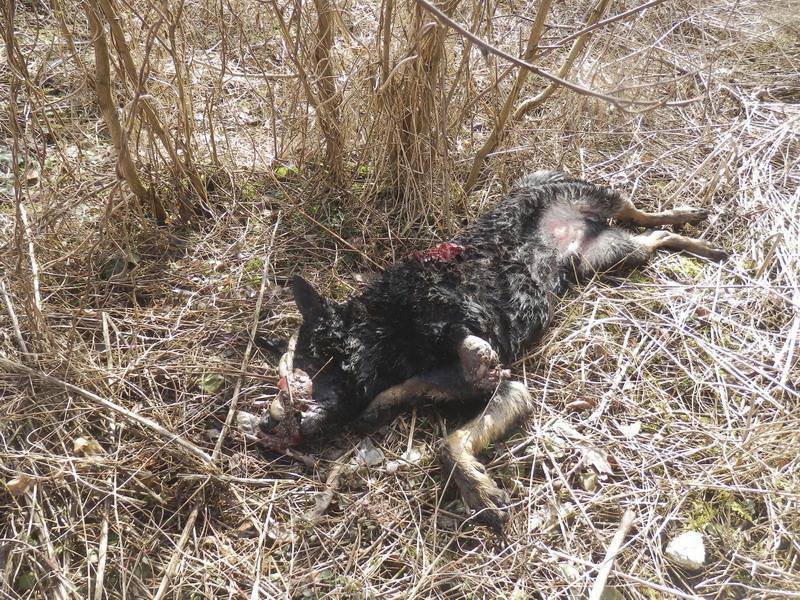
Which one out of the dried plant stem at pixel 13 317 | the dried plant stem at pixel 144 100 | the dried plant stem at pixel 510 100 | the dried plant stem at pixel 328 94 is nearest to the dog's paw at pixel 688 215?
the dried plant stem at pixel 510 100

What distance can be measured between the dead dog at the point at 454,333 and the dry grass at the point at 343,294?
0.16 meters

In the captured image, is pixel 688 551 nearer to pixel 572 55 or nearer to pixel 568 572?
pixel 568 572

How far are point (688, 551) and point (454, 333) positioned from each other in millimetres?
1438

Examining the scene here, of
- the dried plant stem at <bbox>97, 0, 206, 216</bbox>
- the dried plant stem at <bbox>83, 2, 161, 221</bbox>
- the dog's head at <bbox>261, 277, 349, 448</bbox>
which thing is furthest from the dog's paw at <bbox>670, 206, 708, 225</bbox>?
the dried plant stem at <bbox>83, 2, 161, 221</bbox>

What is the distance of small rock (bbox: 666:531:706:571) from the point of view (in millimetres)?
2428

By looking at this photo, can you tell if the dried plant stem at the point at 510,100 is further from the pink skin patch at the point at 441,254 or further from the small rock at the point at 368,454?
the small rock at the point at 368,454

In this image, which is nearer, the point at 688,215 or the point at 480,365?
the point at 480,365

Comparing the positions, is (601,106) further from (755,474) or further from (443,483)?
(443,483)

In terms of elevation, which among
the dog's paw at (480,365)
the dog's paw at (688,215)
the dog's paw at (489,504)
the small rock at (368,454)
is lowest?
the dog's paw at (489,504)

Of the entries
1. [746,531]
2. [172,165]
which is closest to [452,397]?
[746,531]

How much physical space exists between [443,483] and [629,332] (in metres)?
1.44

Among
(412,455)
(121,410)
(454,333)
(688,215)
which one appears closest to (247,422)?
(121,410)

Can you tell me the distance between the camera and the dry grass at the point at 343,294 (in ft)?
8.09

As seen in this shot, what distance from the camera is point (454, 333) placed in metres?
3.06
